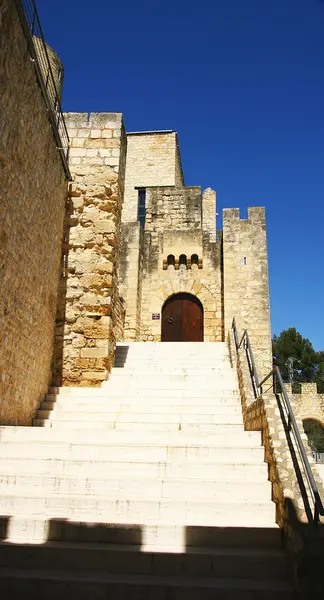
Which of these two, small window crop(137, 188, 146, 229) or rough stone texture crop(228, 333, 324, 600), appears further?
small window crop(137, 188, 146, 229)

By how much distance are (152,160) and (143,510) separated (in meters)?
17.4

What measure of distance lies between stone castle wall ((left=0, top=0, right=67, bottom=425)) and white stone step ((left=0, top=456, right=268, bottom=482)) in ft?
4.11

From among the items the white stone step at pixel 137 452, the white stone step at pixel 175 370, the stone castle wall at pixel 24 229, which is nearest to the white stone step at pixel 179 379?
the white stone step at pixel 175 370

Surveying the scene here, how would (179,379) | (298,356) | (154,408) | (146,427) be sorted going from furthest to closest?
(298,356) < (179,379) < (154,408) < (146,427)

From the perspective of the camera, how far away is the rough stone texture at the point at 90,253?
802 cm

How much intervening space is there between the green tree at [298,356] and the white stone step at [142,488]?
34107 mm

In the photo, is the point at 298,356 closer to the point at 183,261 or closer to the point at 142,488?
the point at 183,261

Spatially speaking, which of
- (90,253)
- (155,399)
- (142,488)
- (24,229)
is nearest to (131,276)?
(90,253)

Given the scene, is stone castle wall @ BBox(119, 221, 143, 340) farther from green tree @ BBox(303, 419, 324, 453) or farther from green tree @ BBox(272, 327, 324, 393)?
green tree @ BBox(272, 327, 324, 393)

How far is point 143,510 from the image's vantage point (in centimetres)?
402

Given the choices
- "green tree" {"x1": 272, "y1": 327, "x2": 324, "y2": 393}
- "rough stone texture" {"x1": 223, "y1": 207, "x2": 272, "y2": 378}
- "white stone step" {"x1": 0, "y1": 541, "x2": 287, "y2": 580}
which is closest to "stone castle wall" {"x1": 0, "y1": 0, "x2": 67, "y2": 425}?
"white stone step" {"x1": 0, "y1": 541, "x2": 287, "y2": 580}

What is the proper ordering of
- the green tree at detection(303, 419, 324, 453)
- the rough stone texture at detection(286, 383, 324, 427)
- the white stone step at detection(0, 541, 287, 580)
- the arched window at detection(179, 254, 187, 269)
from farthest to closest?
the green tree at detection(303, 419, 324, 453), the rough stone texture at detection(286, 383, 324, 427), the arched window at detection(179, 254, 187, 269), the white stone step at detection(0, 541, 287, 580)

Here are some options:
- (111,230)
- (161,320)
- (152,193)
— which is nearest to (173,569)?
(111,230)

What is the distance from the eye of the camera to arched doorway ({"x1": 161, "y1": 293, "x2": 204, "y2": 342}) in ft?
48.2
